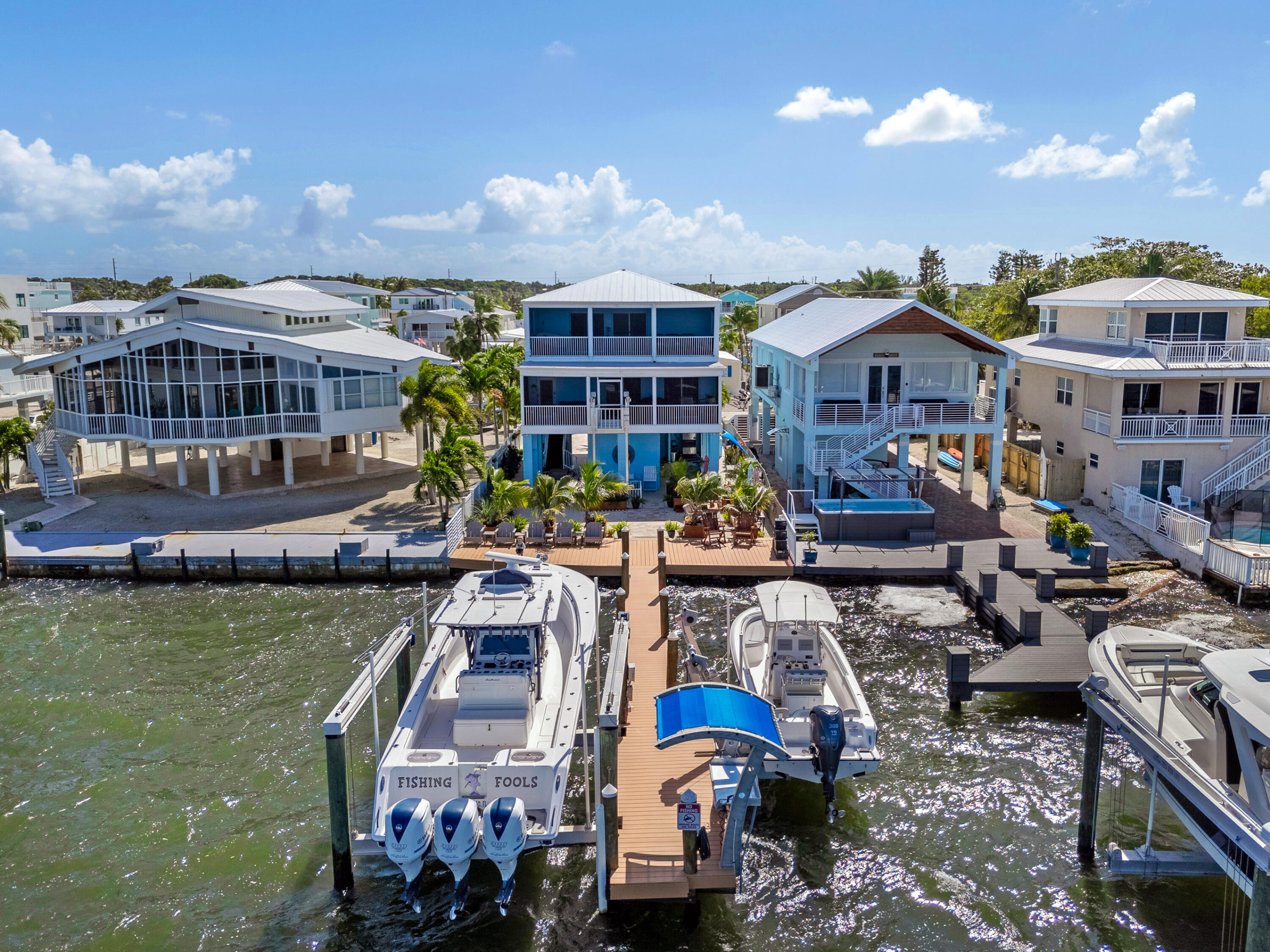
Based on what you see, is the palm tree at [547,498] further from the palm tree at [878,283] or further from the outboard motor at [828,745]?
the palm tree at [878,283]

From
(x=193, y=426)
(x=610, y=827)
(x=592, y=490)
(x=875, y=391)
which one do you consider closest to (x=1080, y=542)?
(x=875, y=391)

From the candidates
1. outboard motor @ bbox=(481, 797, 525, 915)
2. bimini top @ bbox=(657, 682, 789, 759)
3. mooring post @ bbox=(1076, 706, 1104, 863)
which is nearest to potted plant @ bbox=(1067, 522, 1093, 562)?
mooring post @ bbox=(1076, 706, 1104, 863)

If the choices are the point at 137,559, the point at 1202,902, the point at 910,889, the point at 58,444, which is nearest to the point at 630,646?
the point at 910,889

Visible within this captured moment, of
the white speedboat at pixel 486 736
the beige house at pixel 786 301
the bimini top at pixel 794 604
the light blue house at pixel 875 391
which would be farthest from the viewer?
the beige house at pixel 786 301

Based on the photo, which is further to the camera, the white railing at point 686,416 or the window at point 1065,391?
the white railing at point 686,416

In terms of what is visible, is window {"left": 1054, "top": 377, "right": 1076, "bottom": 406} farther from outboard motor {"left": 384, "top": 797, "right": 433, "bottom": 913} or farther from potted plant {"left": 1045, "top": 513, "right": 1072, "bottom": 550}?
outboard motor {"left": 384, "top": 797, "right": 433, "bottom": 913}

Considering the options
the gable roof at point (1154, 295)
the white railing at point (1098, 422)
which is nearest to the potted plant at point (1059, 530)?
the white railing at point (1098, 422)
